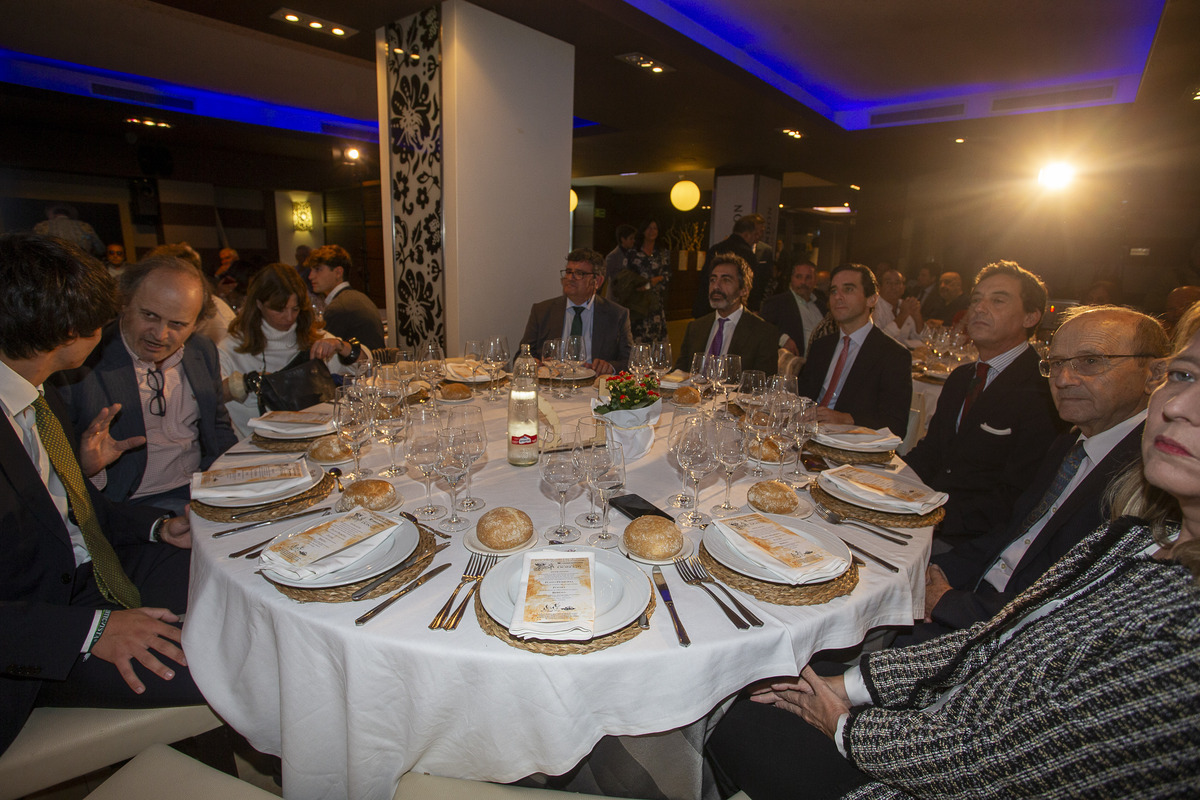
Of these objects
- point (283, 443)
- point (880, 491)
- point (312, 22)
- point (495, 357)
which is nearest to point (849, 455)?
point (880, 491)

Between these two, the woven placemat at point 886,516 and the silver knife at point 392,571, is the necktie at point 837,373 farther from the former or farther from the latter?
the silver knife at point 392,571

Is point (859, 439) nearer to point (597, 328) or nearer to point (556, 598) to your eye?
point (556, 598)

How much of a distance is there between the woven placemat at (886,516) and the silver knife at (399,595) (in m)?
1.15

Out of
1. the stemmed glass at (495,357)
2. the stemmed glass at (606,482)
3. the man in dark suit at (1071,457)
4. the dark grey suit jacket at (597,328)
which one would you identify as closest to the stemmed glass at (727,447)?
the stemmed glass at (606,482)

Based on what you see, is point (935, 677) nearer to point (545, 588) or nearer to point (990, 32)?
point (545, 588)

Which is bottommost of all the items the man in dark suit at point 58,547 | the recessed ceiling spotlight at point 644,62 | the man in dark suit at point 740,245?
the man in dark suit at point 58,547

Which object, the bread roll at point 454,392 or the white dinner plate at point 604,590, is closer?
the white dinner plate at point 604,590

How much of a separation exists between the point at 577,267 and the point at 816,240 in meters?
16.6

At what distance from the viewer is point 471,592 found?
128 centimetres

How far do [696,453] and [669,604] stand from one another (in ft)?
1.49

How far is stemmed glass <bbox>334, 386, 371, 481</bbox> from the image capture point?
187 centimetres

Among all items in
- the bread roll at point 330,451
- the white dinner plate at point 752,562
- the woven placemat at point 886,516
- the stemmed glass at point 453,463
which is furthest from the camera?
the bread roll at point 330,451

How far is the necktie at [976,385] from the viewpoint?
2613mm

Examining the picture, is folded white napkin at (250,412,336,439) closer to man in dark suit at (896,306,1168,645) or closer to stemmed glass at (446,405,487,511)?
stemmed glass at (446,405,487,511)
